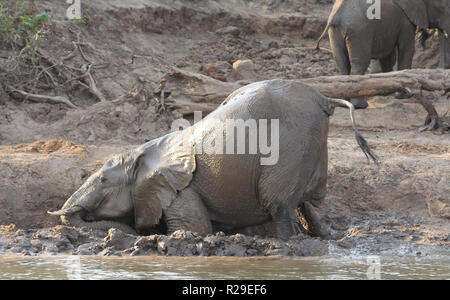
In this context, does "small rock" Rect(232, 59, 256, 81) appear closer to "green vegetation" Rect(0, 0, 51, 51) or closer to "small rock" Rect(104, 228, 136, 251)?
"green vegetation" Rect(0, 0, 51, 51)

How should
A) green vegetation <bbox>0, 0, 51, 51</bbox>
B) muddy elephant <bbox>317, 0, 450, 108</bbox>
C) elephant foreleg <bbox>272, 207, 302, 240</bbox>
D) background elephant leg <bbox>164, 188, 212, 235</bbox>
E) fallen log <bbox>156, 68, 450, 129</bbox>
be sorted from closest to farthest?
1. elephant foreleg <bbox>272, 207, 302, 240</bbox>
2. background elephant leg <bbox>164, 188, 212, 235</bbox>
3. fallen log <bbox>156, 68, 450, 129</bbox>
4. green vegetation <bbox>0, 0, 51, 51</bbox>
5. muddy elephant <bbox>317, 0, 450, 108</bbox>

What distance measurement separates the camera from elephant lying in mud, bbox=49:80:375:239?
646 cm

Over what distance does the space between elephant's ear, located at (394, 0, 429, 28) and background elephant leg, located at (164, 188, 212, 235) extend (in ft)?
21.6

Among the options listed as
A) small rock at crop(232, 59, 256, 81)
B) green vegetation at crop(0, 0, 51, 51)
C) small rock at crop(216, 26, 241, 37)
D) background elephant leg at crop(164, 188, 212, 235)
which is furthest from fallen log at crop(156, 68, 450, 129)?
small rock at crop(216, 26, 241, 37)

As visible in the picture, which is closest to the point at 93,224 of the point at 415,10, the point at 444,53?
the point at 415,10

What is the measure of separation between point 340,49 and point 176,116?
3.17m

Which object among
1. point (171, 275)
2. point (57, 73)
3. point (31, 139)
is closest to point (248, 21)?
point (57, 73)

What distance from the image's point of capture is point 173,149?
6926 millimetres

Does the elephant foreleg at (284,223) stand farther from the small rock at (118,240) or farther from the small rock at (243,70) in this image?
the small rock at (243,70)

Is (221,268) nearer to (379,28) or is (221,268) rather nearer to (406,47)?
(379,28)

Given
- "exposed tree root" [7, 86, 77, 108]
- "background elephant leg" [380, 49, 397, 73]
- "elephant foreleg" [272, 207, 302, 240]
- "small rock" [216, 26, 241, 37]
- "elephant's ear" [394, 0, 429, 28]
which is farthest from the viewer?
"small rock" [216, 26, 241, 37]

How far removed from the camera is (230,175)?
6617 millimetres

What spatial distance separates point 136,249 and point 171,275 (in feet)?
2.46

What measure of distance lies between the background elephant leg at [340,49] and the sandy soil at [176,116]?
25.5 inches
